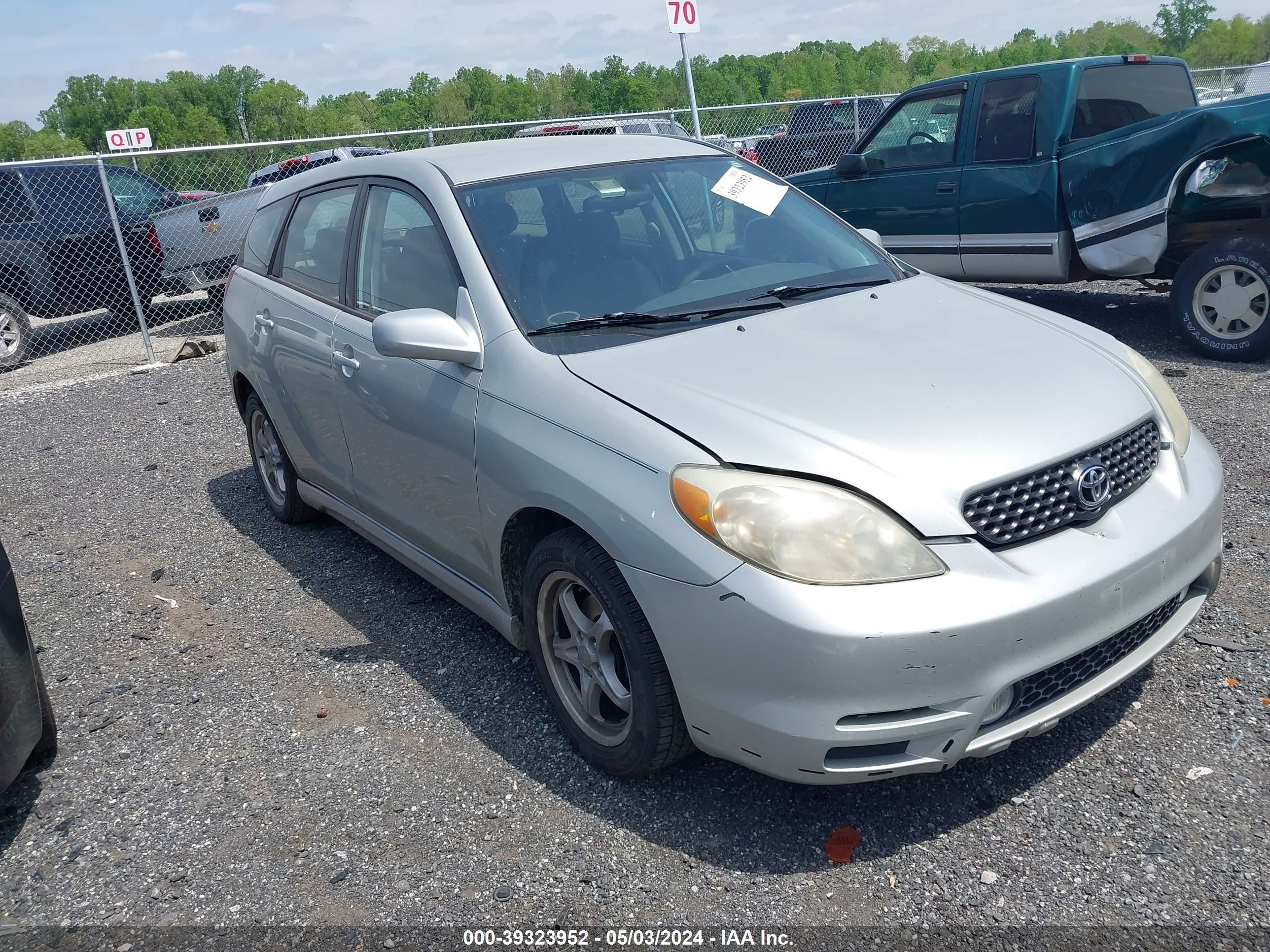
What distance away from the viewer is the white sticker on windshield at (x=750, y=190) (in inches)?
162

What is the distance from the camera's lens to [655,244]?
370cm

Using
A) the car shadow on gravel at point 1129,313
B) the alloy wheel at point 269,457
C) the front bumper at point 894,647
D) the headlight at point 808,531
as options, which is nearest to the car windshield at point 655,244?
the headlight at point 808,531

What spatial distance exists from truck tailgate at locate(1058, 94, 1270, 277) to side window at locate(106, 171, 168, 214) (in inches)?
376

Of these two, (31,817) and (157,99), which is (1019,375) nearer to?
(31,817)

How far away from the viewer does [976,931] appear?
2412 mm

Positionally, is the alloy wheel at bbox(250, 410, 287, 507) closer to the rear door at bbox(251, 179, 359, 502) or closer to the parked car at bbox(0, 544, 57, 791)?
the rear door at bbox(251, 179, 359, 502)

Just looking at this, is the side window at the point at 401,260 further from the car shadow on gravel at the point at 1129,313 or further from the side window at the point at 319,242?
the car shadow on gravel at the point at 1129,313

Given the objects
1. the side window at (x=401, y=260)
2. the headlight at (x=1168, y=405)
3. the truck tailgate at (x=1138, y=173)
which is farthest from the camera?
the truck tailgate at (x=1138, y=173)

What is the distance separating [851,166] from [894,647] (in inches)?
261

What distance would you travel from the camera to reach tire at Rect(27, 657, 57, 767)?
10.9 ft

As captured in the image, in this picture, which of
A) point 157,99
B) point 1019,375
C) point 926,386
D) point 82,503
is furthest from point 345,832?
point 157,99

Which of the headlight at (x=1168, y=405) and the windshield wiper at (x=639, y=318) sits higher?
the windshield wiper at (x=639, y=318)

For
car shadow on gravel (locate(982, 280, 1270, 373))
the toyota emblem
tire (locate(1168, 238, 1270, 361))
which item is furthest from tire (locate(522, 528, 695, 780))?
tire (locate(1168, 238, 1270, 361))

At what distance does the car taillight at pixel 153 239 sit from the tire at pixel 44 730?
29.2ft
